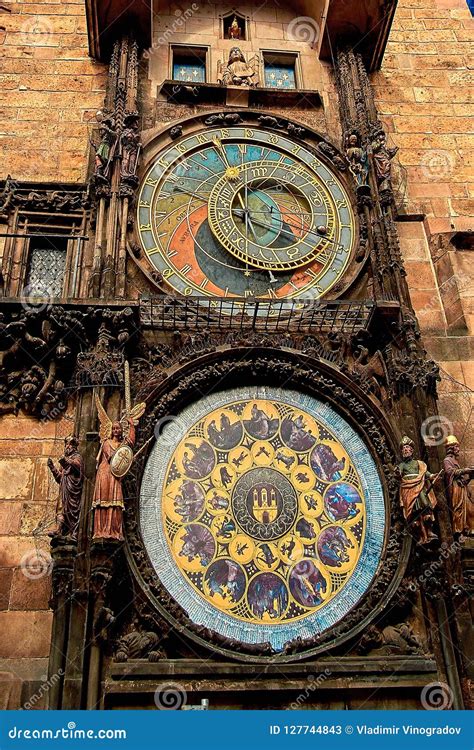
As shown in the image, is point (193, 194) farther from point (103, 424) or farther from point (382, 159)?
point (103, 424)

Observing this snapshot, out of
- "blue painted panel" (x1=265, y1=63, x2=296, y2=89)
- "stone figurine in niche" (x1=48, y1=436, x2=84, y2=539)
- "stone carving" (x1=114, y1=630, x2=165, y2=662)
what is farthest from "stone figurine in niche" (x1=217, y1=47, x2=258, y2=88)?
"stone carving" (x1=114, y1=630, x2=165, y2=662)

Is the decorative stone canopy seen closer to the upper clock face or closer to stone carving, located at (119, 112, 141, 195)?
stone carving, located at (119, 112, 141, 195)

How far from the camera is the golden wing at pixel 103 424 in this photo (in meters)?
7.70

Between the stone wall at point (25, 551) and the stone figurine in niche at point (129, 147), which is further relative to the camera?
the stone figurine in niche at point (129, 147)

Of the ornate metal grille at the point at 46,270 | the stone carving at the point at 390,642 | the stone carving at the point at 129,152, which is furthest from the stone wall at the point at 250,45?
the stone carving at the point at 390,642

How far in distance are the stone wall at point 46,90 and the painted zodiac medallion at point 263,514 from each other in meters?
4.05

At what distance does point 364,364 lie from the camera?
8.73m

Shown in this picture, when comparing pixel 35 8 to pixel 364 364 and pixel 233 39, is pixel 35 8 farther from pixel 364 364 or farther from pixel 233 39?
pixel 364 364

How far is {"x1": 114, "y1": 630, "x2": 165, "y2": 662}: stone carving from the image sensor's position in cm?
694

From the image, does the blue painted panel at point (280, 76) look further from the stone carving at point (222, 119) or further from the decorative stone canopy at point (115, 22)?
the decorative stone canopy at point (115, 22)

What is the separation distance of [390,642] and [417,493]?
4.37 feet

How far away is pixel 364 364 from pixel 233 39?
554 cm

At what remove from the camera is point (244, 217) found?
9.81 m

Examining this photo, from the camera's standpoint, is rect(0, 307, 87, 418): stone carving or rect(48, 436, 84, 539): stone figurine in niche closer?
rect(48, 436, 84, 539): stone figurine in niche
